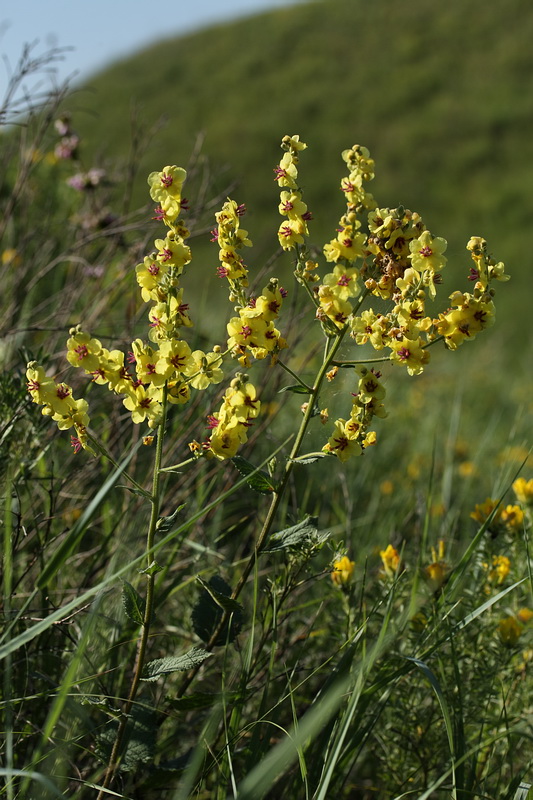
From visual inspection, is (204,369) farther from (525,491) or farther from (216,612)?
(525,491)

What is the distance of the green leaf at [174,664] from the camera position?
0.92m

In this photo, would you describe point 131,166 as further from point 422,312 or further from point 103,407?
point 422,312

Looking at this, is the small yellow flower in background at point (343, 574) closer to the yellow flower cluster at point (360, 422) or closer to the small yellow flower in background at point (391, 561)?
the small yellow flower in background at point (391, 561)

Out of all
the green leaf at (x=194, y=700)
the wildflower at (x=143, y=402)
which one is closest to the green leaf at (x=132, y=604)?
the green leaf at (x=194, y=700)

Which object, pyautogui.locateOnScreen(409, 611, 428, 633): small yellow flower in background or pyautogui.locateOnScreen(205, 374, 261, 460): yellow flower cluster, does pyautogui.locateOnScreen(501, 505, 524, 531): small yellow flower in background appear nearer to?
pyautogui.locateOnScreen(409, 611, 428, 633): small yellow flower in background

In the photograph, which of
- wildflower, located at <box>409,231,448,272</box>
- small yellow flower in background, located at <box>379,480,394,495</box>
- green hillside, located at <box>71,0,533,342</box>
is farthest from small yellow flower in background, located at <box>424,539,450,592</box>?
green hillside, located at <box>71,0,533,342</box>

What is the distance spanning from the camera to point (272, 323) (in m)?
0.98

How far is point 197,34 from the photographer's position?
1947cm

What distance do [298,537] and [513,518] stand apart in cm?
61

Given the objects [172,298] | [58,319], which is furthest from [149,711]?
[58,319]

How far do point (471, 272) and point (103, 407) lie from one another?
4.03 feet

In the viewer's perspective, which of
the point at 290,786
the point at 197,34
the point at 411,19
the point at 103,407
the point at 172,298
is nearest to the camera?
the point at 172,298

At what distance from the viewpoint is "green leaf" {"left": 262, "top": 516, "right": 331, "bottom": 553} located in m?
0.97

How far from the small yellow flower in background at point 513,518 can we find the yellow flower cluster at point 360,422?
53cm
